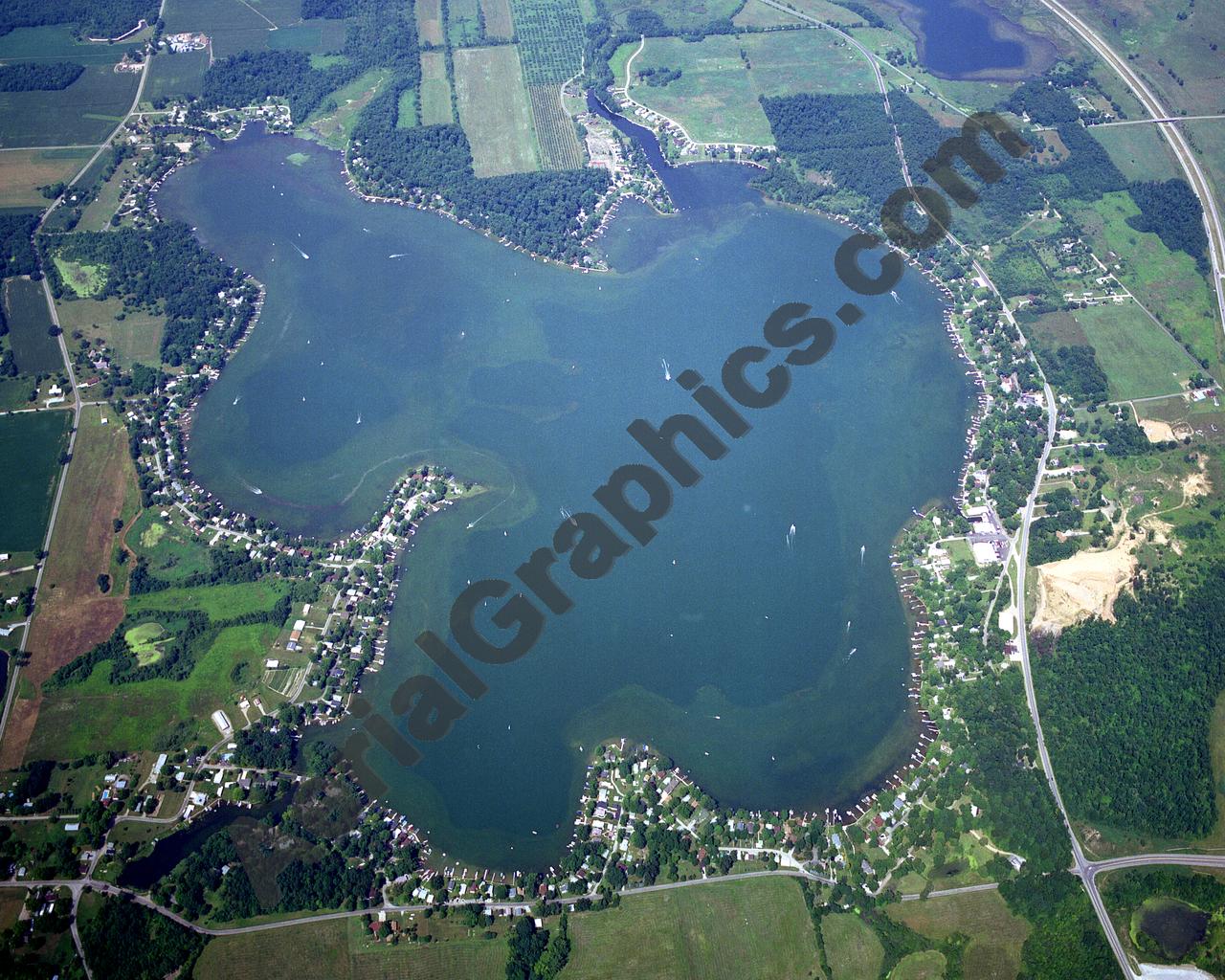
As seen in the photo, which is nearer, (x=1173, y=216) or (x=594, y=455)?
(x=594, y=455)

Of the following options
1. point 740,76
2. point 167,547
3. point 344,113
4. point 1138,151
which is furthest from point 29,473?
point 1138,151

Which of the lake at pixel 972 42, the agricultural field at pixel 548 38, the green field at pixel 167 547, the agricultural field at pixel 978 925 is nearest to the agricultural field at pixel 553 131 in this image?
the agricultural field at pixel 548 38

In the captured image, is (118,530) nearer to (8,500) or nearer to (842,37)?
(8,500)

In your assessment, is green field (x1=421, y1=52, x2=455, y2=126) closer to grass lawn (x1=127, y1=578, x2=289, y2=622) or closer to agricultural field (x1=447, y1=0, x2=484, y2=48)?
agricultural field (x1=447, y1=0, x2=484, y2=48)

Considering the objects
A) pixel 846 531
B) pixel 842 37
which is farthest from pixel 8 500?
pixel 842 37

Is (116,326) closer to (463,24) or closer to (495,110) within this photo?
(495,110)

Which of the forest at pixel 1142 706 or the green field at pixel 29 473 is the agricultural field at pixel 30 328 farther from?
the forest at pixel 1142 706
